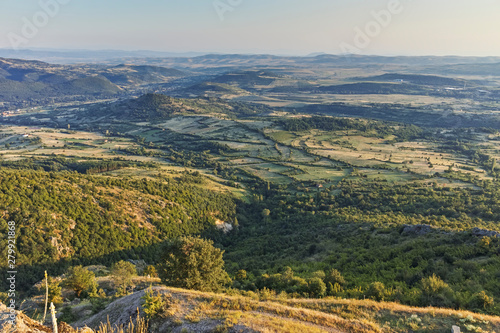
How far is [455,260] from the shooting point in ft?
108

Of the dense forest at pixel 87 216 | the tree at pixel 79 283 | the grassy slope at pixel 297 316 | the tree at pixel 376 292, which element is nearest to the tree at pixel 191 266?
the grassy slope at pixel 297 316

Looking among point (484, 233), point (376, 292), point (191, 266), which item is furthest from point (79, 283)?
point (484, 233)

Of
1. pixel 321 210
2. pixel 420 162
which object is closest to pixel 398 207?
pixel 321 210

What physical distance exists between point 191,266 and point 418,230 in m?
39.7

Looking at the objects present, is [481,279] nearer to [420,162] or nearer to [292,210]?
[292,210]

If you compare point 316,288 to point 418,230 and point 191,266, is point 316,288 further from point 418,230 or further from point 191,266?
point 418,230

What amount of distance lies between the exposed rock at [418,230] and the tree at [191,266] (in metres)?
35.9

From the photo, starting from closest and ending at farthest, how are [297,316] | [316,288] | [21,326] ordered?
[21,326]
[297,316]
[316,288]

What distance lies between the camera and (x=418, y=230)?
4809 centimetres

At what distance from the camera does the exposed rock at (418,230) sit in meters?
46.8

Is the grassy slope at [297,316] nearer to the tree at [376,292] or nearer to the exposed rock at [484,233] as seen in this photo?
the tree at [376,292]

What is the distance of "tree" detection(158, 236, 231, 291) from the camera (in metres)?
28.0

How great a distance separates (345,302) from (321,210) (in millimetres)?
80666

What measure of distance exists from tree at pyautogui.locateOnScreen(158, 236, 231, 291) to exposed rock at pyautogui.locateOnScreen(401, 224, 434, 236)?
3587cm
